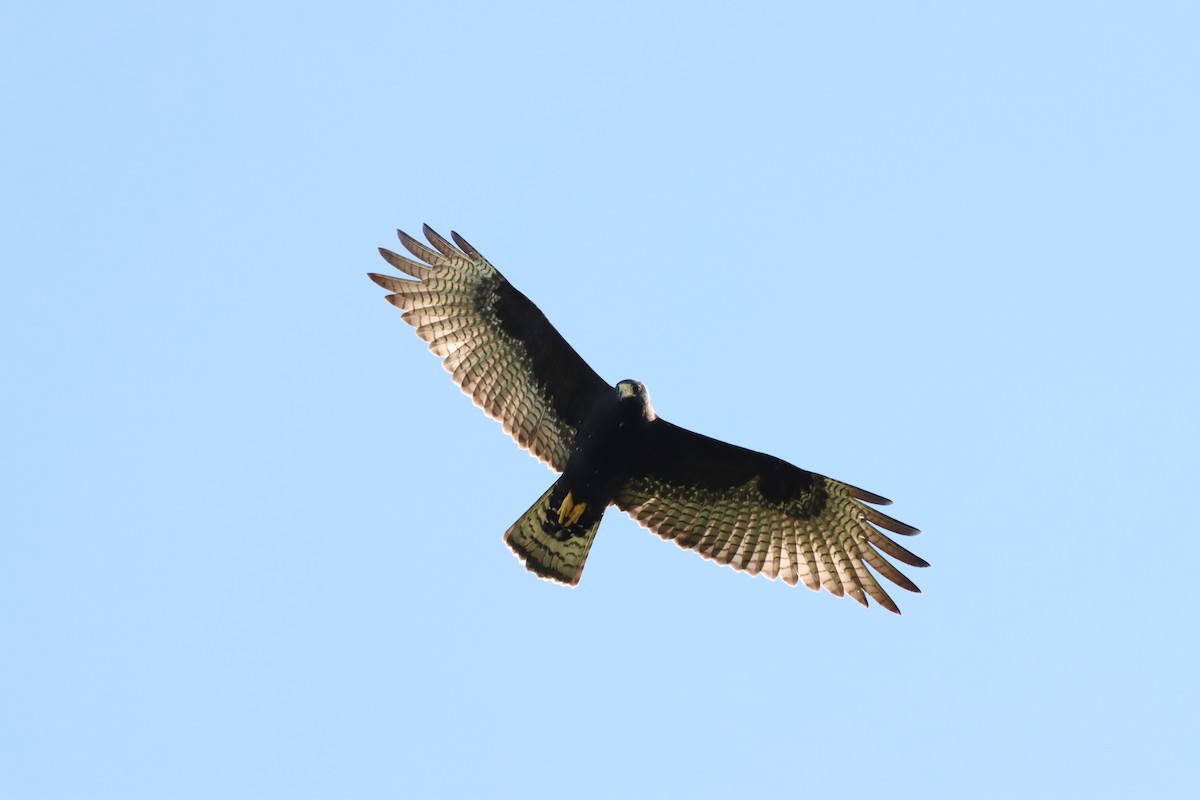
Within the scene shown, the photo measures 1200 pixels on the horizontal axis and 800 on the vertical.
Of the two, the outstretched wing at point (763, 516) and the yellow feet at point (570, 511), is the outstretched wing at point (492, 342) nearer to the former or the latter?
the yellow feet at point (570, 511)

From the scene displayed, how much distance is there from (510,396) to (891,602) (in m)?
3.59

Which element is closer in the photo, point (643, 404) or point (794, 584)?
point (643, 404)

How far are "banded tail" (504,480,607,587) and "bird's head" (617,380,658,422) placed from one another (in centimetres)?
109

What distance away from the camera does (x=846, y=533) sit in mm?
13711

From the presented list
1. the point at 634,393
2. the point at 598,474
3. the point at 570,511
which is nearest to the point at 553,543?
the point at 570,511

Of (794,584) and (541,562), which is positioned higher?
(794,584)

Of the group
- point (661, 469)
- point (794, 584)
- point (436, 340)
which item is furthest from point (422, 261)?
point (794, 584)

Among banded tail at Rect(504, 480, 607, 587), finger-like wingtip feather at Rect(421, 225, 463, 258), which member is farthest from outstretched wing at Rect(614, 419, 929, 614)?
finger-like wingtip feather at Rect(421, 225, 463, 258)

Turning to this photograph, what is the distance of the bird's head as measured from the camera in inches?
499

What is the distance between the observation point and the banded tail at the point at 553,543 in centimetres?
1334

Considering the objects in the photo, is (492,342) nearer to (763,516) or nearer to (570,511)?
(570,511)

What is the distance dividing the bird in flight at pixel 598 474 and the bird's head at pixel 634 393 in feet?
1.32

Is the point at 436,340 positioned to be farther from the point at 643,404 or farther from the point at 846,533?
the point at 846,533

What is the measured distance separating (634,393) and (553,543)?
1.56 m
